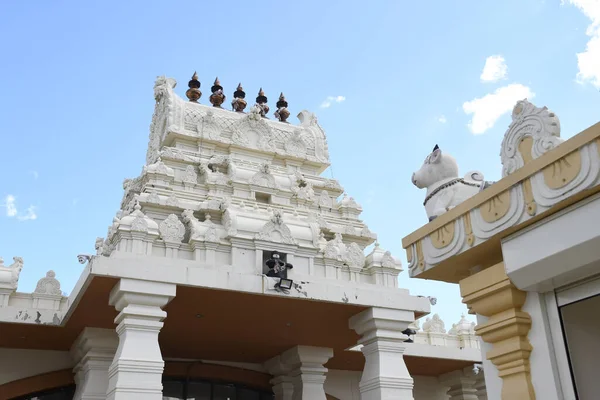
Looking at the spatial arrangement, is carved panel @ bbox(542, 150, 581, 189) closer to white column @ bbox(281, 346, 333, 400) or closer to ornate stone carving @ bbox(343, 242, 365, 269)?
ornate stone carving @ bbox(343, 242, 365, 269)

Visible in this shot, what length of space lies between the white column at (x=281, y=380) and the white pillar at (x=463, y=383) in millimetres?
5230

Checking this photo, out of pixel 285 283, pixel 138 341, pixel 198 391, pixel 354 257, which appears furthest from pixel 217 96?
pixel 138 341

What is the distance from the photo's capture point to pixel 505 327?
15.2ft

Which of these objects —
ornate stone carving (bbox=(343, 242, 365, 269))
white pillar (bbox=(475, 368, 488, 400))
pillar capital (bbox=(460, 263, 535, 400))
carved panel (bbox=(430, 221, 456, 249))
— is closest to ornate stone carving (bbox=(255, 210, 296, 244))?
ornate stone carving (bbox=(343, 242, 365, 269))

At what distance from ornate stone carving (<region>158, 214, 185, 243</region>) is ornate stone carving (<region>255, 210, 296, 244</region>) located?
59.3 inches

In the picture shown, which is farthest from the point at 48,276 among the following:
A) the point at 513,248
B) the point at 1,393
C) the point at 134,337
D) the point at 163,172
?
the point at 513,248

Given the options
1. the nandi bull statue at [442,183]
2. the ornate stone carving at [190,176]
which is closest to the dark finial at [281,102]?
the ornate stone carving at [190,176]

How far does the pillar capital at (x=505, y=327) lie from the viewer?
177 inches

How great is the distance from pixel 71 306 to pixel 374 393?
5.55 m

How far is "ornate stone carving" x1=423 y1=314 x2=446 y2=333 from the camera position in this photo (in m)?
16.6

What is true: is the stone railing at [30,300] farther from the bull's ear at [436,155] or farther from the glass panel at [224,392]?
the bull's ear at [436,155]

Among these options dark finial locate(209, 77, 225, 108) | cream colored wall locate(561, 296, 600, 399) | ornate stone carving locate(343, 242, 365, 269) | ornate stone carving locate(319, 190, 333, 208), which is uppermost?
dark finial locate(209, 77, 225, 108)

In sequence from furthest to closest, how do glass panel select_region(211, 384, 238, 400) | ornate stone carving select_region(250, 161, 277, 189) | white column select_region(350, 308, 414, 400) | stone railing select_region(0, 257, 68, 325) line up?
ornate stone carving select_region(250, 161, 277, 189), glass panel select_region(211, 384, 238, 400), stone railing select_region(0, 257, 68, 325), white column select_region(350, 308, 414, 400)

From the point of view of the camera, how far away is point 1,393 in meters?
12.2
